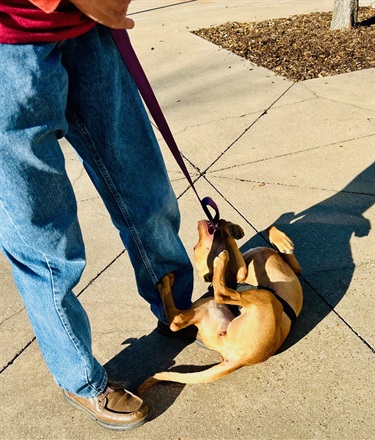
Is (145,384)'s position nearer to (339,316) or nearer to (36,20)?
(339,316)

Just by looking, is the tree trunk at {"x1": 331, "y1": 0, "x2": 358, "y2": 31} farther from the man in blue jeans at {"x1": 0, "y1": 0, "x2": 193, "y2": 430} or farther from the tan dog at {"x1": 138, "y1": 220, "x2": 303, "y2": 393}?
the man in blue jeans at {"x1": 0, "y1": 0, "x2": 193, "y2": 430}

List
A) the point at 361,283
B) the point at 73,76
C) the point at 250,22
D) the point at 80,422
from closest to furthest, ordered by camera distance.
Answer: the point at 73,76, the point at 80,422, the point at 361,283, the point at 250,22

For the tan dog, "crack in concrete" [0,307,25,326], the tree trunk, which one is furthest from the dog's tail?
the tree trunk

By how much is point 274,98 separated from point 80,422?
3801 mm

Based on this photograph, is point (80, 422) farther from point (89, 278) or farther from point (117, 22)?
point (117, 22)

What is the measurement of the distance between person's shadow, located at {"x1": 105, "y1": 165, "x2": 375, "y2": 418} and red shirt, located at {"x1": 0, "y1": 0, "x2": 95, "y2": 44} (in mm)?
1534

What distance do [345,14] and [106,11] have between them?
599 centimetres

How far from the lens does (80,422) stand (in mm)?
2578

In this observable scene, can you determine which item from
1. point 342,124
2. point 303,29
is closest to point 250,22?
point 303,29

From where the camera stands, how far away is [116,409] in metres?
2.51

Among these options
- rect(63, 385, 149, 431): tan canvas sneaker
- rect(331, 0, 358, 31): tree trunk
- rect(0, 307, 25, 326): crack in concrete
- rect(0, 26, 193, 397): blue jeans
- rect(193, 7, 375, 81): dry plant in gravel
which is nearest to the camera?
rect(0, 26, 193, 397): blue jeans

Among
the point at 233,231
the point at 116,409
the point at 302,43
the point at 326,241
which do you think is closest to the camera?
the point at 116,409

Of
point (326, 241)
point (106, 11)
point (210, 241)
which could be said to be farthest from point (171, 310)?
point (106, 11)

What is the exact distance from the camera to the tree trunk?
7215mm
